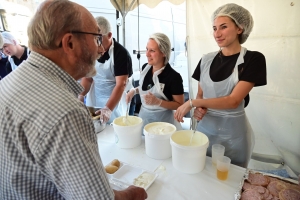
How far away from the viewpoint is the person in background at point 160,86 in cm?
178

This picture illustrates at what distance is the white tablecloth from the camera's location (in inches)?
38.6

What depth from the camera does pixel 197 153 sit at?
1.09 metres

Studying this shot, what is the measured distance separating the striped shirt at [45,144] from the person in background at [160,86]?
1.19 m

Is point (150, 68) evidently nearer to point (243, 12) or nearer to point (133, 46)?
point (243, 12)

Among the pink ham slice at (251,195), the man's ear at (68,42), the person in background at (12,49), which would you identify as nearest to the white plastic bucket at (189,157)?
the pink ham slice at (251,195)

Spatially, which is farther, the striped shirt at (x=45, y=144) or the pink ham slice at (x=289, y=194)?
the pink ham slice at (x=289, y=194)

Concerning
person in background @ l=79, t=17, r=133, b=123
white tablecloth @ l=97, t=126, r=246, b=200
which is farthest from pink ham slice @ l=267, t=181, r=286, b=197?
person in background @ l=79, t=17, r=133, b=123

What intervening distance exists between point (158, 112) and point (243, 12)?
1.07 m

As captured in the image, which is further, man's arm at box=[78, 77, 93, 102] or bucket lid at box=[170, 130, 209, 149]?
man's arm at box=[78, 77, 93, 102]

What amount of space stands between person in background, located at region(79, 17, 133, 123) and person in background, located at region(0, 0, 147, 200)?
3.50ft

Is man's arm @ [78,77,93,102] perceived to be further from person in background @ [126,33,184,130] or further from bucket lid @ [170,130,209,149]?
bucket lid @ [170,130,209,149]

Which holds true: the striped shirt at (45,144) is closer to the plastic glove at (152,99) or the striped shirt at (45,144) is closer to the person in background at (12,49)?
the plastic glove at (152,99)

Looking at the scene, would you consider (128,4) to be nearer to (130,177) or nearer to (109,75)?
(109,75)

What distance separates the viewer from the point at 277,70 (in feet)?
6.59
